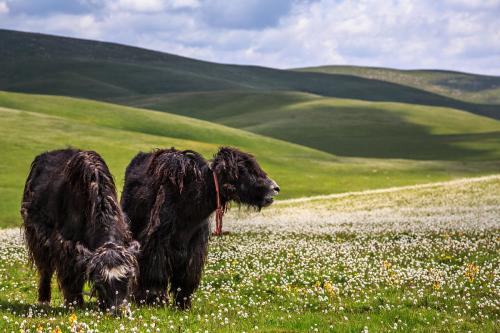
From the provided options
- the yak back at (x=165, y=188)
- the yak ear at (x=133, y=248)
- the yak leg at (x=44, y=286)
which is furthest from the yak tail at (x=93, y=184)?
the yak leg at (x=44, y=286)

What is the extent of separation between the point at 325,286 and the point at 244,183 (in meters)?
3.81

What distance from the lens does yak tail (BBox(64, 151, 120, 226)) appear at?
10859 millimetres

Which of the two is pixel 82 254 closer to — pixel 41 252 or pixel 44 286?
pixel 41 252

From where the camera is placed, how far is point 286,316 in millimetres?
11984

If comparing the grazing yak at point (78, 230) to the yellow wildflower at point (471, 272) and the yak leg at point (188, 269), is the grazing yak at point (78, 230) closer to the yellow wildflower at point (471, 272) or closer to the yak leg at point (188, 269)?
the yak leg at point (188, 269)

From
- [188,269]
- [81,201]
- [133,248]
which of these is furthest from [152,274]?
[133,248]

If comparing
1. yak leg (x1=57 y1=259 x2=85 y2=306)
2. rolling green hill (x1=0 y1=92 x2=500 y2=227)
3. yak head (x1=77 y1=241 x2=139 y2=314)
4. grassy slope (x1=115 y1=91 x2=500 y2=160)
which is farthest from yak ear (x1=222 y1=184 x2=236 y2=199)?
grassy slope (x1=115 y1=91 x2=500 y2=160)

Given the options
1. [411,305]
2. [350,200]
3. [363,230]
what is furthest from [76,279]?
[350,200]

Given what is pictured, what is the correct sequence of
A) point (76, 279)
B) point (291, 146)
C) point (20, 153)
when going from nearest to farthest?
point (76, 279)
point (20, 153)
point (291, 146)

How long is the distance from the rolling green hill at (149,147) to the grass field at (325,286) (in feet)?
92.5

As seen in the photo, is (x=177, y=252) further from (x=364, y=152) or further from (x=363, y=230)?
(x=364, y=152)

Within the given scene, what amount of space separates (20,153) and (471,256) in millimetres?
58401

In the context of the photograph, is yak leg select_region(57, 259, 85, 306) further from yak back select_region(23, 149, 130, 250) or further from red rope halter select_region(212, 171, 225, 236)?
red rope halter select_region(212, 171, 225, 236)

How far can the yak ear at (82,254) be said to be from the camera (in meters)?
10.1
